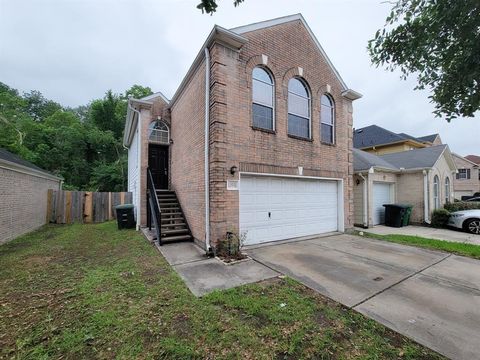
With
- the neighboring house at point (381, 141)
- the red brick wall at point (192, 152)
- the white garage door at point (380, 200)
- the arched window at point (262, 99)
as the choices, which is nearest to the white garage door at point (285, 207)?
the red brick wall at point (192, 152)

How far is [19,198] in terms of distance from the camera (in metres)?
8.11

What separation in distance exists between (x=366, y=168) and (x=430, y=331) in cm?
890

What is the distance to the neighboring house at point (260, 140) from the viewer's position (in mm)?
5844

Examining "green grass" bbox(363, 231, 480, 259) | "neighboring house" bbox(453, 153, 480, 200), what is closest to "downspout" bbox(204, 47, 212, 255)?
"green grass" bbox(363, 231, 480, 259)

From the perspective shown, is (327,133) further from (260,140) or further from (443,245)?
(443,245)

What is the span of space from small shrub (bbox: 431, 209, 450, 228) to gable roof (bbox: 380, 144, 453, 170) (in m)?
2.28

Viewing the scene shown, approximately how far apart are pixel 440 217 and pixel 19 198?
18.2 m

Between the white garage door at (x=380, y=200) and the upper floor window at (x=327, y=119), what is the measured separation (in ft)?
15.1

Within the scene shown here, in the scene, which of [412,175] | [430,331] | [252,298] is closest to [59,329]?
[252,298]

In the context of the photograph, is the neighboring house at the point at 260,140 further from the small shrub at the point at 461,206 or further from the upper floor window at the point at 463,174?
the upper floor window at the point at 463,174

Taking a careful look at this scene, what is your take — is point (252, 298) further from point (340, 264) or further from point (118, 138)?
point (118, 138)

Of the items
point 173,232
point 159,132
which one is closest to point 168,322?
point 173,232

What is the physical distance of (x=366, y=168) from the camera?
10.4m

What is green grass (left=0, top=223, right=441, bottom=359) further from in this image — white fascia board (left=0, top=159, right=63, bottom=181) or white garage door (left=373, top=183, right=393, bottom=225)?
white garage door (left=373, top=183, right=393, bottom=225)
